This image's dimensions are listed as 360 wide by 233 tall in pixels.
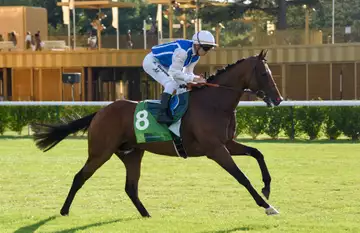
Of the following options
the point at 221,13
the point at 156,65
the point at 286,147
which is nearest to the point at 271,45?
the point at 221,13

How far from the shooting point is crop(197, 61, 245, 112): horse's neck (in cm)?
845

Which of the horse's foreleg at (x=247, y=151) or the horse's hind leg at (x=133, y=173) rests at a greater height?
the horse's foreleg at (x=247, y=151)

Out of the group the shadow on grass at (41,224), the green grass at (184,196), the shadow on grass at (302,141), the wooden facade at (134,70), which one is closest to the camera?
the shadow on grass at (41,224)

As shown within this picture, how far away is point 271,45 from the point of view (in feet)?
104

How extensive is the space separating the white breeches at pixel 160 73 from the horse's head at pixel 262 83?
745 millimetres

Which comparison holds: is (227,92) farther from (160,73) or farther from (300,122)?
(300,122)

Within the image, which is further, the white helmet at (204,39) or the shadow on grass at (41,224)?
the white helmet at (204,39)

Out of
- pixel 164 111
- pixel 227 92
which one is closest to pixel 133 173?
pixel 164 111

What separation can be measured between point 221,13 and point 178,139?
1181 inches

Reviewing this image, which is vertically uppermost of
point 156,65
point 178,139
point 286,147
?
point 156,65

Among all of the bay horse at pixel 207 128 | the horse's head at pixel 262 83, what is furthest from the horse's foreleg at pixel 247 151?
the horse's head at pixel 262 83

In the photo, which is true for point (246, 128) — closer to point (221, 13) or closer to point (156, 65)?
point (156, 65)

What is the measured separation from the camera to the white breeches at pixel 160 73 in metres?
8.73

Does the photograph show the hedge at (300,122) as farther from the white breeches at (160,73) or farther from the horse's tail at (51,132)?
the white breeches at (160,73)
